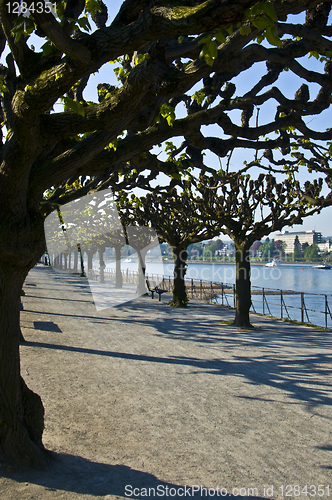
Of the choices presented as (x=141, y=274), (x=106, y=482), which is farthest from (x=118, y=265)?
(x=106, y=482)

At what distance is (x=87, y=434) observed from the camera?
532 centimetres

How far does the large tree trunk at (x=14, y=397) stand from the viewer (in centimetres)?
425

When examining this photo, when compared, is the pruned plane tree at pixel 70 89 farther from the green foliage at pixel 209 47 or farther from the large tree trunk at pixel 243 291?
the large tree trunk at pixel 243 291

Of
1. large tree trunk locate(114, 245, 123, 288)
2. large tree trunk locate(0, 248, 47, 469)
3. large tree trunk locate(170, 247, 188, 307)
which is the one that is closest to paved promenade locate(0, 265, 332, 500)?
large tree trunk locate(0, 248, 47, 469)

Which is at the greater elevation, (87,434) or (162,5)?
(162,5)

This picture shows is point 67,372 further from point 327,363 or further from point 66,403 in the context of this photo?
point 327,363

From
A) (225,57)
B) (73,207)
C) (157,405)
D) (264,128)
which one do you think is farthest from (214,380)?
(73,207)

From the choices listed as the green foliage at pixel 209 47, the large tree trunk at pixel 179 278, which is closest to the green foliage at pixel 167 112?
the green foliage at pixel 209 47

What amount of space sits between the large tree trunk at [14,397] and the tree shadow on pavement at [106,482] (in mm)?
→ 200

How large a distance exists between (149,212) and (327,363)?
1274cm

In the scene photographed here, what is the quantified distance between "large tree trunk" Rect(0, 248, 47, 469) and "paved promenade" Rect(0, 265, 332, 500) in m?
0.27

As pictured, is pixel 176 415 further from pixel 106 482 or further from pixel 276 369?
pixel 276 369

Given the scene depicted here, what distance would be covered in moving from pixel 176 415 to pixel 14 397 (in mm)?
2869

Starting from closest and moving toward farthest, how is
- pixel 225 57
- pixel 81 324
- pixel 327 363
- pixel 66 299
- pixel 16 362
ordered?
pixel 16 362 → pixel 225 57 → pixel 327 363 → pixel 81 324 → pixel 66 299
